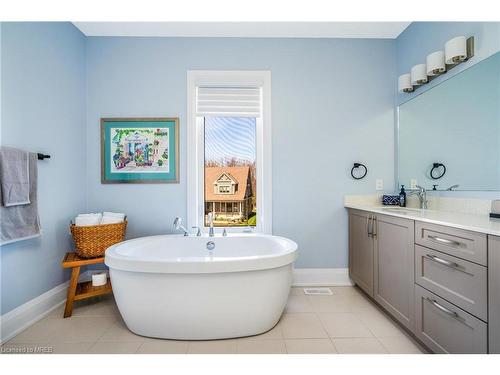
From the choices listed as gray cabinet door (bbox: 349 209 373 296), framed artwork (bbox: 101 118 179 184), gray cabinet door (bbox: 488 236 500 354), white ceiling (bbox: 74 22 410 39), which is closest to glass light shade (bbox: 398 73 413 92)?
white ceiling (bbox: 74 22 410 39)

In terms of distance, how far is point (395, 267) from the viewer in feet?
5.94

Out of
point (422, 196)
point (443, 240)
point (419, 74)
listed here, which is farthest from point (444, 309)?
point (419, 74)

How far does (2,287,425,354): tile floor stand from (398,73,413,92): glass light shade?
6.57 ft

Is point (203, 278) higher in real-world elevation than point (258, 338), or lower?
higher

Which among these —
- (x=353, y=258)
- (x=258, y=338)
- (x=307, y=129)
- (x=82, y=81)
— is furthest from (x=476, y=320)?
(x=82, y=81)

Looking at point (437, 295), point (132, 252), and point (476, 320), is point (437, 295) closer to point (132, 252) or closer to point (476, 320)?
point (476, 320)

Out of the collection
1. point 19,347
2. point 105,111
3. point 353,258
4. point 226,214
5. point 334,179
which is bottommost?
point 19,347

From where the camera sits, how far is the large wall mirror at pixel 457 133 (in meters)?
1.66

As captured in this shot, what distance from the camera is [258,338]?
1687mm

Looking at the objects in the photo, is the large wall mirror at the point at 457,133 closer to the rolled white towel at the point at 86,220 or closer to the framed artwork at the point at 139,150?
the framed artwork at the point at 139,150

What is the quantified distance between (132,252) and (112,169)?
968 millimetres

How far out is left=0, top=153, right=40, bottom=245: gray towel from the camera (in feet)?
5.45

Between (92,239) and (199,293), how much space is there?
3.74 ft

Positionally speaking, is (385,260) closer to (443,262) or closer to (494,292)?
(443,262)
